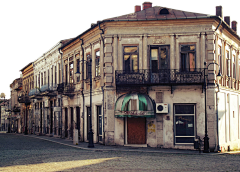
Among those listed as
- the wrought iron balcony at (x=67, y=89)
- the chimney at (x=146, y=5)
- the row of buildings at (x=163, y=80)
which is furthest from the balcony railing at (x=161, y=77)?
the wrought iron balcony at (x=67, y=89)

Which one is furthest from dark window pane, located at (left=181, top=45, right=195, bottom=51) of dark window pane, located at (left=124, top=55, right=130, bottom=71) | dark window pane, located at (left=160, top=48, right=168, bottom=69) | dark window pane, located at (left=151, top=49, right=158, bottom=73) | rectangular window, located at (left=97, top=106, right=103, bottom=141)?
rectangular window, located at (left=97, top=106, right=103, bottom=141)

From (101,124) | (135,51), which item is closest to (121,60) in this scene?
(135,51)

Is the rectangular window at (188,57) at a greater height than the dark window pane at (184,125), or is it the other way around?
the rectangular window at (188,57)

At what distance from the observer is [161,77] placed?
23.3 m

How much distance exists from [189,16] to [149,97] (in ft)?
18.4

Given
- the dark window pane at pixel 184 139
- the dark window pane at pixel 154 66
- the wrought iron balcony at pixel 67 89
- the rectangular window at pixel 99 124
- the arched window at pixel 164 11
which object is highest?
the arched window at pixel 164 11

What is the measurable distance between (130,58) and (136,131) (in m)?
4.56

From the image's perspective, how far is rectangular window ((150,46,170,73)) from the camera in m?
23.8

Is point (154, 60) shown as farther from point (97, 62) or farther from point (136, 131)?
point (97, 62)

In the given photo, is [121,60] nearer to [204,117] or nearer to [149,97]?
[149,97]

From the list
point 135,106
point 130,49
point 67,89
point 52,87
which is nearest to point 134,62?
point 130,49

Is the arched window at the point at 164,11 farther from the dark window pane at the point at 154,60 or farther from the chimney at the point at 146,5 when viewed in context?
the chimney at the point at 146,5

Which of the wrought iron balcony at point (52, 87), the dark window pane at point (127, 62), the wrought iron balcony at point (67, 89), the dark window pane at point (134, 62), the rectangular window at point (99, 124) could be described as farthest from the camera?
the wrought iron balcony at point (52, 87)

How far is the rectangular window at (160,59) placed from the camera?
23.8 m
